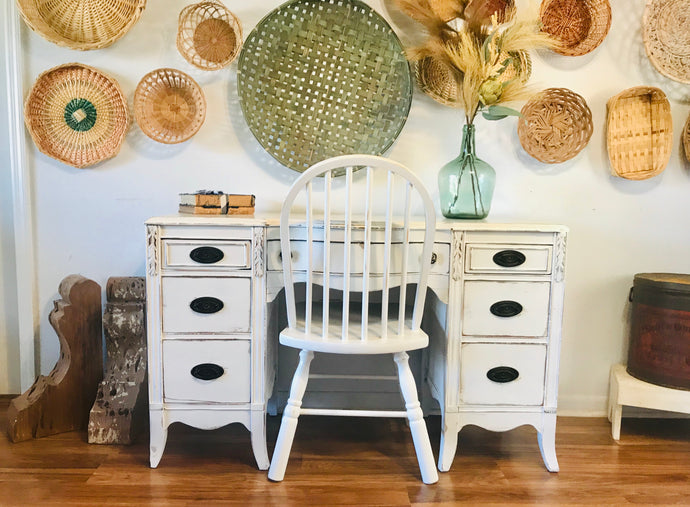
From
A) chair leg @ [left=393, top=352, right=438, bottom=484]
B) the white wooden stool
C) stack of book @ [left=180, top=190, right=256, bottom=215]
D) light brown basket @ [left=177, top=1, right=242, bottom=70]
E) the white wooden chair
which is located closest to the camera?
the white wooden chair

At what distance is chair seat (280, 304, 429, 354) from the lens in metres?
1.54

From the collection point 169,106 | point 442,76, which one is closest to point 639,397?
point 442,76

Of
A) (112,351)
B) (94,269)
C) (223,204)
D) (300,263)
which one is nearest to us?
(300,263)

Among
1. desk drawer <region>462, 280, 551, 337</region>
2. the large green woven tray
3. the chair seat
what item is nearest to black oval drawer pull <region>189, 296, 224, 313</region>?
the chair seat

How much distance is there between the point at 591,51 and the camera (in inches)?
81.4

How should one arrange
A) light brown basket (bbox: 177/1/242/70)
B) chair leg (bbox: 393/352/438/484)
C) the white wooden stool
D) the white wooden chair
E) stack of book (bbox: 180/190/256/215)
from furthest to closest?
1. light brown basket (bbox: 177/1/242/70)
2. the white wooden stool
3. stack of book (bbox: 180/190/256/215)
4. chair leg (bbox: 393/352/438/484)
5. the white wooden chair

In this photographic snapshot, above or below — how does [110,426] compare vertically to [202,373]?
below

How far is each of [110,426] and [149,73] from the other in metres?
1.31

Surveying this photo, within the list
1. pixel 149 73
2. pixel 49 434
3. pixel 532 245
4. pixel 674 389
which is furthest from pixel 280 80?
pixel 674 389

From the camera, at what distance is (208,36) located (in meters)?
2.03

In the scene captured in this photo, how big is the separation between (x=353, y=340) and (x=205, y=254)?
53 cm

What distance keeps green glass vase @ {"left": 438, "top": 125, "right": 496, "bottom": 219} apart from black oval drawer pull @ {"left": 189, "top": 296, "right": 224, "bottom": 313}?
2.87 ft

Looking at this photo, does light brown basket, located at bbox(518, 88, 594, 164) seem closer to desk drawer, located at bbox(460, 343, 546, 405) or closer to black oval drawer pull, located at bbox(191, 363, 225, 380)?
desk drawer, located at bbox(460, 343, 546, 405)

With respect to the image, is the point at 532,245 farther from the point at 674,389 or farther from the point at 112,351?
the point at 112,351
